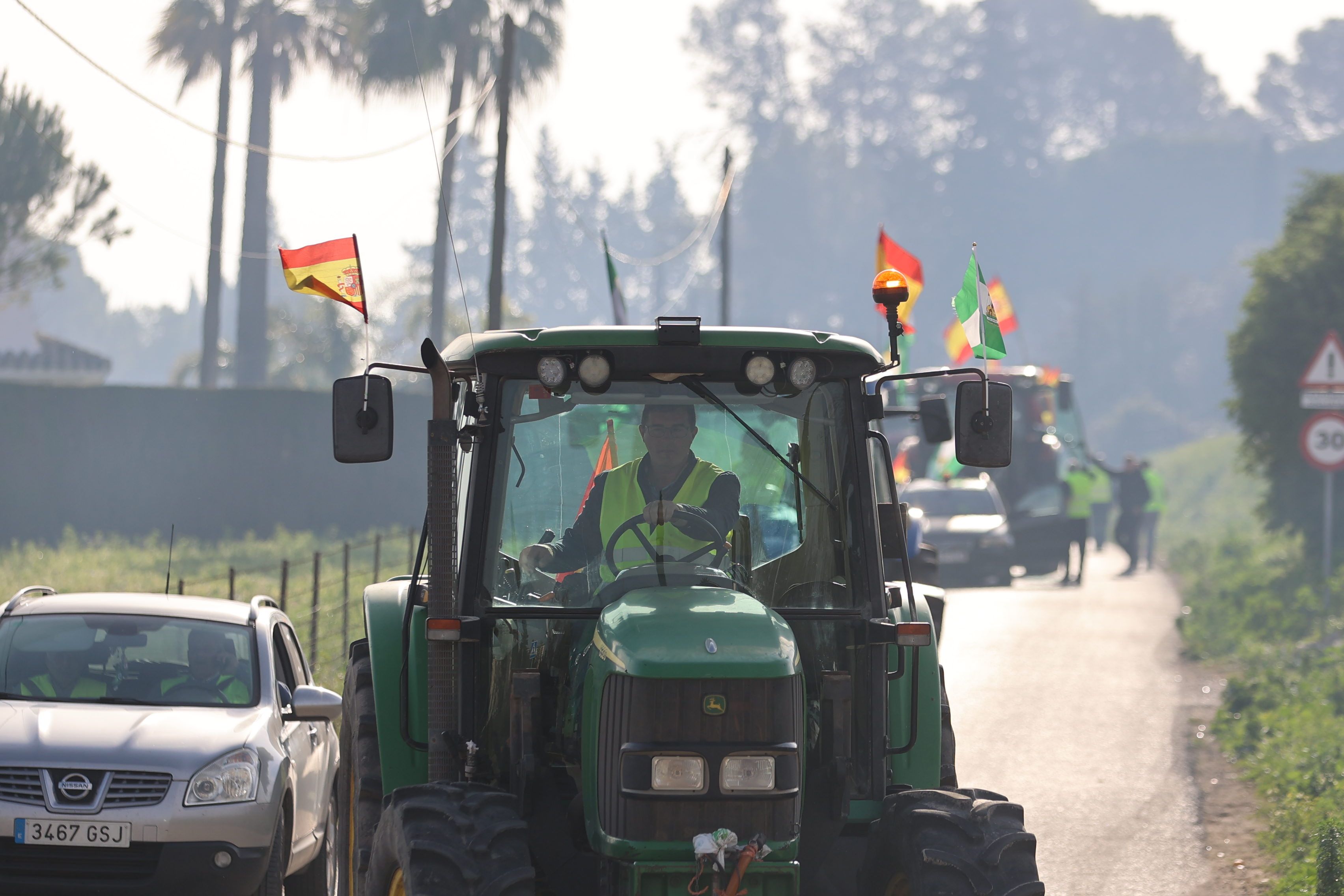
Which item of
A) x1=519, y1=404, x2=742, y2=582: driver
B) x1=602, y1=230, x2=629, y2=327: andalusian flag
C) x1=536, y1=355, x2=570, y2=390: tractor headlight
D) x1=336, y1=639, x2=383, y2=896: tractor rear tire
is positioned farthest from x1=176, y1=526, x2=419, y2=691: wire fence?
x1=602, y1=230, x2=629, y2=327: andalusian flag

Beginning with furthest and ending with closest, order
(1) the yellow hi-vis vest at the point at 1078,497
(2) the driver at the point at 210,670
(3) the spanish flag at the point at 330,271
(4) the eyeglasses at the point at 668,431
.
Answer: (1) the yellow hi-vis vest at the point at 1078,497
(2) the driver at the point at 210,670
(3) the spanish flag at the point at 330,271
(4) the eyeglasses at the point at 668,431

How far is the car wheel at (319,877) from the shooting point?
846cm

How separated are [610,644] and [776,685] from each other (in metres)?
0.49

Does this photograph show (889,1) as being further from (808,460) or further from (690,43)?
(808,460)

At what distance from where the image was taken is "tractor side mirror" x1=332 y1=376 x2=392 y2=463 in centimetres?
582

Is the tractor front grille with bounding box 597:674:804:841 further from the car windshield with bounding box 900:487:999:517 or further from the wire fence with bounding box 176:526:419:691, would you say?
the car windshield with bounding box 900:487:999:517

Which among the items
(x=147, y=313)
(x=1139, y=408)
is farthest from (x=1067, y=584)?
(x=147, y=313)

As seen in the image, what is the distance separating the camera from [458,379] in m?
6.53

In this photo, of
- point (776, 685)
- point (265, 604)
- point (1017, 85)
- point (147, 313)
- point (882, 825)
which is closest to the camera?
point (776, 685)

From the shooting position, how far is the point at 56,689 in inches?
316

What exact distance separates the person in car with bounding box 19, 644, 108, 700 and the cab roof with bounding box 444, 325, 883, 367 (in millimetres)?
3079

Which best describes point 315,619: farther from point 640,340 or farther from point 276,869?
point 640,340

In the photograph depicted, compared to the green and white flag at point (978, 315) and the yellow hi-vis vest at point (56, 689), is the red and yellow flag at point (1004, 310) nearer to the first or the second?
the green and white flag at point (978, 315)

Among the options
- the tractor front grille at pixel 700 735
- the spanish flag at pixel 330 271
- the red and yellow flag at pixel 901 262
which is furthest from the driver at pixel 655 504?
the red and yellow flag at pixel 901 262
